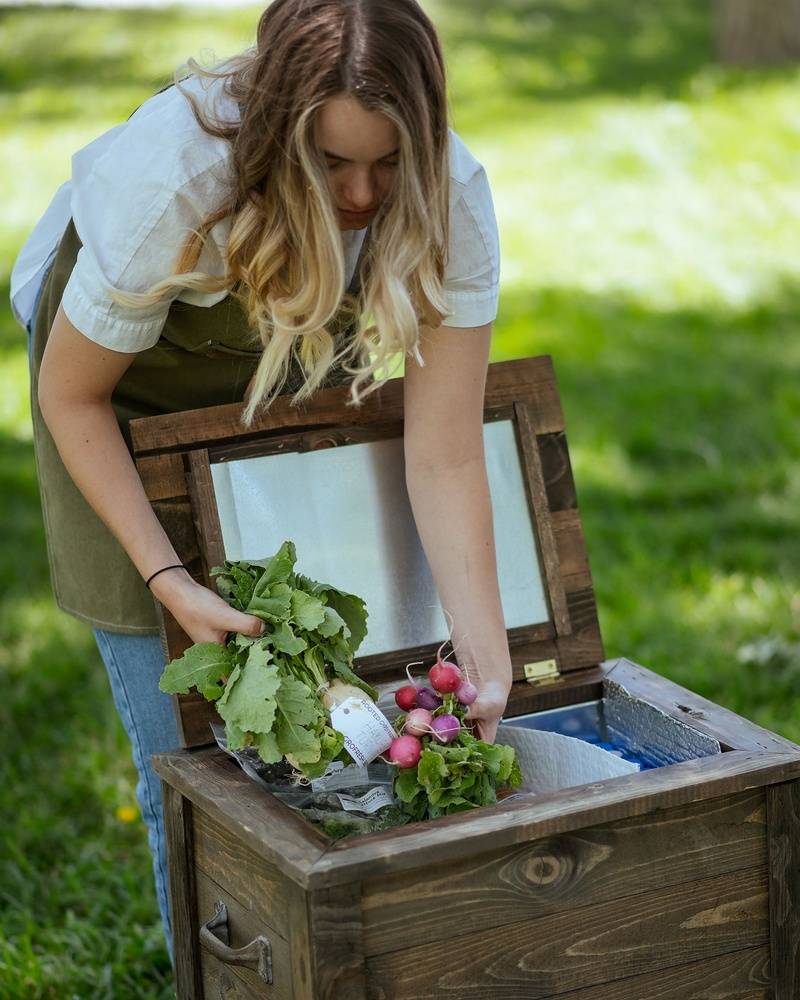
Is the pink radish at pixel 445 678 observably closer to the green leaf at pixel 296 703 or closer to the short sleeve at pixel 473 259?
the green leaf at pixel 296 703

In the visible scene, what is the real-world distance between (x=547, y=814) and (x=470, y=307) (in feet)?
2.39

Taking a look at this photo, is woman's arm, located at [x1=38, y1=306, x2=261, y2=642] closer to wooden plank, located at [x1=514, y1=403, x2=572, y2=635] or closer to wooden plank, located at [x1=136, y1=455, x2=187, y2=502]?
wooden plank, located at [x1=136, y1=455, x2=187, y2=502]

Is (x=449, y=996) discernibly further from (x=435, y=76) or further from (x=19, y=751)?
(x=19, y=751)

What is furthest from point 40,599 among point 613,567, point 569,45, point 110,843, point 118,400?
point 569,45

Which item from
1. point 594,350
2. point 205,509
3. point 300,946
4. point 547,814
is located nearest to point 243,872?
point 300,946

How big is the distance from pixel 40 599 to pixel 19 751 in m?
0.78

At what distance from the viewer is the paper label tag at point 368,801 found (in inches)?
74.2

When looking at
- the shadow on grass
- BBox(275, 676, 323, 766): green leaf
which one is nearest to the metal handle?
BBox(275, 676, 323, 766): green leaf

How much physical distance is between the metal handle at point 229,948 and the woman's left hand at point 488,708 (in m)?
0.43

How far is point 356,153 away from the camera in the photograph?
5.67ft

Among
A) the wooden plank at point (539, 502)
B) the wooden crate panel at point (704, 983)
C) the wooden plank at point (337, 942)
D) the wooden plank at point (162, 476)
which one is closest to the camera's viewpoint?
the wooden plank at point (337, 942)

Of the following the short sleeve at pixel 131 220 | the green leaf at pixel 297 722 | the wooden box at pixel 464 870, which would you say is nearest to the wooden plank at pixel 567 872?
the wooden box at pixel 464 870

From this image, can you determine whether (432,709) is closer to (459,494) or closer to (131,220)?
(459,494)

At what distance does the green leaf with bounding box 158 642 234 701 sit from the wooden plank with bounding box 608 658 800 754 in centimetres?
67
